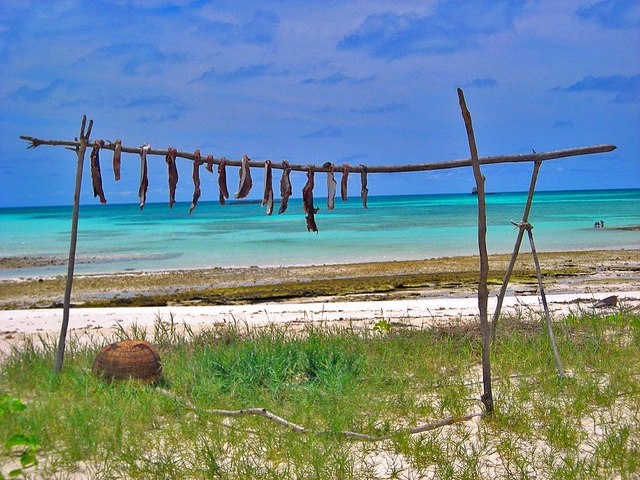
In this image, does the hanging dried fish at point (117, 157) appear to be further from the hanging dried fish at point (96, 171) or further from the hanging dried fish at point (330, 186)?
the hanging dried fish at point (330, 186)

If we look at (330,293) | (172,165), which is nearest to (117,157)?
(172,165)

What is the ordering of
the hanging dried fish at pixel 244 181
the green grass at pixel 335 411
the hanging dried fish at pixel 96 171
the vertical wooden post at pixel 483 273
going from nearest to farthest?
the green grass at pixel 335 411 → the vertical wooden post at pixel 483 273 → the hanging dried fish at pixel 244 181 → the hanging dried fish at pixel 96 171

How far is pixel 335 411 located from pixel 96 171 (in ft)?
11.1

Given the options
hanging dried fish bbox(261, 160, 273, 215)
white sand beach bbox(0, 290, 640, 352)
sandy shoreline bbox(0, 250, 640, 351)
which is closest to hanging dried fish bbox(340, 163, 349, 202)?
hanging dried fish bbox(261, 160, 273, 215)

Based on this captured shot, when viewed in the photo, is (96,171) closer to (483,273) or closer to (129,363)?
(129,363)

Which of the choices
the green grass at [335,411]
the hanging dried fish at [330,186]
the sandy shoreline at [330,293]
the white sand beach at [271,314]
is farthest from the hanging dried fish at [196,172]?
the white sand beach at [271,314]

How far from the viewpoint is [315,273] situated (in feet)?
68.1

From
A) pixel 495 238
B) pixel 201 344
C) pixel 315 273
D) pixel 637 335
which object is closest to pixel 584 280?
pixel 315 273

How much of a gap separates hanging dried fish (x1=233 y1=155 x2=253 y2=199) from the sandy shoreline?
2.78 metres

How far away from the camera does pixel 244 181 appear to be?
6297mm

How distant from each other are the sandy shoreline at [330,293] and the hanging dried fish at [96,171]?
7.72 feet

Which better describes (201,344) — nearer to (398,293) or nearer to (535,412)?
(535,412)

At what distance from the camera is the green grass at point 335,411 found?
4.41 meters

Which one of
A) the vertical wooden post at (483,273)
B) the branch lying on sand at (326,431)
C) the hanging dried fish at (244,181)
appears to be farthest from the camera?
the hanging dried fish at (244,181)
